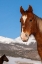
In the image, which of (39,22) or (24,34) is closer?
(24,34)

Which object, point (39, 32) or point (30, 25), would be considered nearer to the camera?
point (30, 25)

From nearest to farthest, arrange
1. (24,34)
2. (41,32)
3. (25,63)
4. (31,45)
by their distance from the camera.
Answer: (24,34), (41,32), (25,63), (31,45)

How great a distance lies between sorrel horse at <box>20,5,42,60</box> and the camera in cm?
463

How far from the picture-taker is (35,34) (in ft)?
16.1

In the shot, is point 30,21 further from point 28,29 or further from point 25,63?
point 25,63

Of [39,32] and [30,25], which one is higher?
[30,25]

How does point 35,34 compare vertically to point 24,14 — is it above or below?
below

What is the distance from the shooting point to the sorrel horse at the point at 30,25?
463 centimetres

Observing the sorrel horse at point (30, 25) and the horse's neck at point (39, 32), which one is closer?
the sorrel horse at point (30, 25)

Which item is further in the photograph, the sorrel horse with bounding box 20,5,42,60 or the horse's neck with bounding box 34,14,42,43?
the horse's neck with bounding box 34,14,42,43

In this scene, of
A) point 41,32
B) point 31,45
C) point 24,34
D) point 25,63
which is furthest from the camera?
point 31,45

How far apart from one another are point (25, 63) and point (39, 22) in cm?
621

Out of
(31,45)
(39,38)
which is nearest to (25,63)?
(39,38)

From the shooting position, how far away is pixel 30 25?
4723 mm
